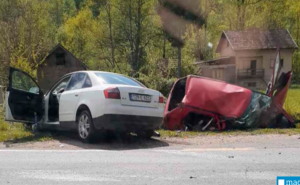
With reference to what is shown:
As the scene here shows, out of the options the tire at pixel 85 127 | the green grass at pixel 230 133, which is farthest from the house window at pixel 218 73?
the tire at pixel 85 127

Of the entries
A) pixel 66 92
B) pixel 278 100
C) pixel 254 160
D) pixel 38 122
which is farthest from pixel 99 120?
pixel 278 100

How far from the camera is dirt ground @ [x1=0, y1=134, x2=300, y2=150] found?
356 inches

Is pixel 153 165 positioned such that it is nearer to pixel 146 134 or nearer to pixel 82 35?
pixel 146 134

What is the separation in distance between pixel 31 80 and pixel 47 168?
13.3ft

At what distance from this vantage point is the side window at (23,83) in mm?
10031

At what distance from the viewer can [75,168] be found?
6750mm

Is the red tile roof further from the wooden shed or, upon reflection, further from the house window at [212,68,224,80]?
the wooden shed

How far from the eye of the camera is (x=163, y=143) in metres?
9.54

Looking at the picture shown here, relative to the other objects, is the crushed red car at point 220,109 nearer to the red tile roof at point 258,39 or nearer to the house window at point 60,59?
the house window at point 60,59

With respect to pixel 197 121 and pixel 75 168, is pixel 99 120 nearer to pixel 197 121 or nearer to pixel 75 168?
pixel 75 168

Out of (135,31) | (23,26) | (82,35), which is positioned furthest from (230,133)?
(82,35)

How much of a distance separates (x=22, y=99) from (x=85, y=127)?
2.01 metres

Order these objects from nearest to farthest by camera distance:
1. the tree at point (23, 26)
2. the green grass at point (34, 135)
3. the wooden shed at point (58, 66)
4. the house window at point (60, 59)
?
the green grass at point (34, 135), the tree at point (23, 26), the wooden shed at point (58, 66), the house window at point (60, 59)

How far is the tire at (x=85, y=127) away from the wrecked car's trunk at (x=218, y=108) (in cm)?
326
